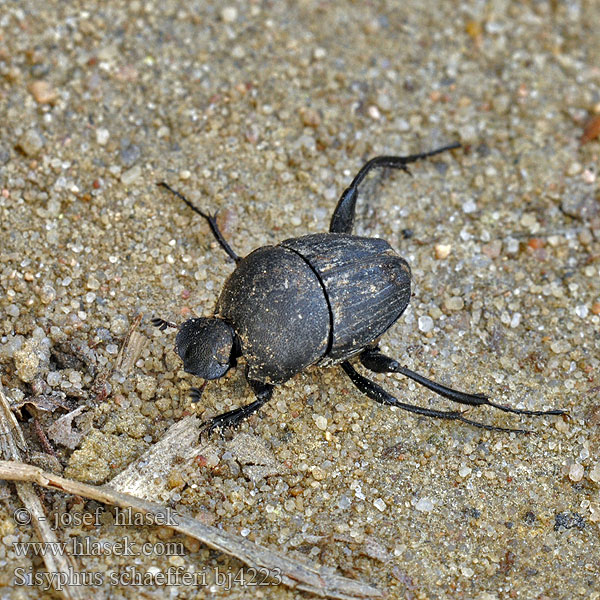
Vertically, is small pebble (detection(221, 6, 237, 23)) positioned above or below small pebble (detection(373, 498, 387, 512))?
above

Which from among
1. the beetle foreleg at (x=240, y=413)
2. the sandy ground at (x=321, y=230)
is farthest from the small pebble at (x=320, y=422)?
the beetle foreleg at (x=240, y=413)

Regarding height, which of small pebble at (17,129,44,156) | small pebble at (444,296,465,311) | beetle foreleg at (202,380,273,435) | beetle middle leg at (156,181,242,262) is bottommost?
beetle foreleg at (202,380,273,435)

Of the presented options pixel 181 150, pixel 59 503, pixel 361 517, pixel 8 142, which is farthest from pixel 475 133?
pixel 59 503

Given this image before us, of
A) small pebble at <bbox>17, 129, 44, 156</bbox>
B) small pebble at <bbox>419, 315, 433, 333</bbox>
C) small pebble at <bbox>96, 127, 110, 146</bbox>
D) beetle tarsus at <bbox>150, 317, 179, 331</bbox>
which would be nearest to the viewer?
beetle tarsus at <bbox>150, 317, 179, 331</bbox>

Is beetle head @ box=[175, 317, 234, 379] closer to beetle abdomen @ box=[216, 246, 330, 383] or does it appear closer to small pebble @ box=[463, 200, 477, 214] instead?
beetle abdomen @ box=[216, 246, 330, 383]

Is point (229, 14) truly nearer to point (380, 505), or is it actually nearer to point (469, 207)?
point (469, 207)

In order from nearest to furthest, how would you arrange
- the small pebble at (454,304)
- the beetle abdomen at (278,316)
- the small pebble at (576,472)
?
the beetle abdomen at (278,316)
the small pebble at (576,472)
the small pebble at (454,304)

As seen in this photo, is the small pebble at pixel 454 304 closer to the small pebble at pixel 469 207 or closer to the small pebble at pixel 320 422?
the small pebble at pixel 469 207

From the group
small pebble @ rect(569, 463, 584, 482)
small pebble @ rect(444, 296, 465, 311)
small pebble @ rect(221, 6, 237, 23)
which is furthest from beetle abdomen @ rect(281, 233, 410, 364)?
small pebble @ rect(221, 6, 237, 23)

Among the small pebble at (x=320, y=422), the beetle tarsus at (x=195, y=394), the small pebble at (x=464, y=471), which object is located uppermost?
the beetle tarsus at (x=195, y=394)
